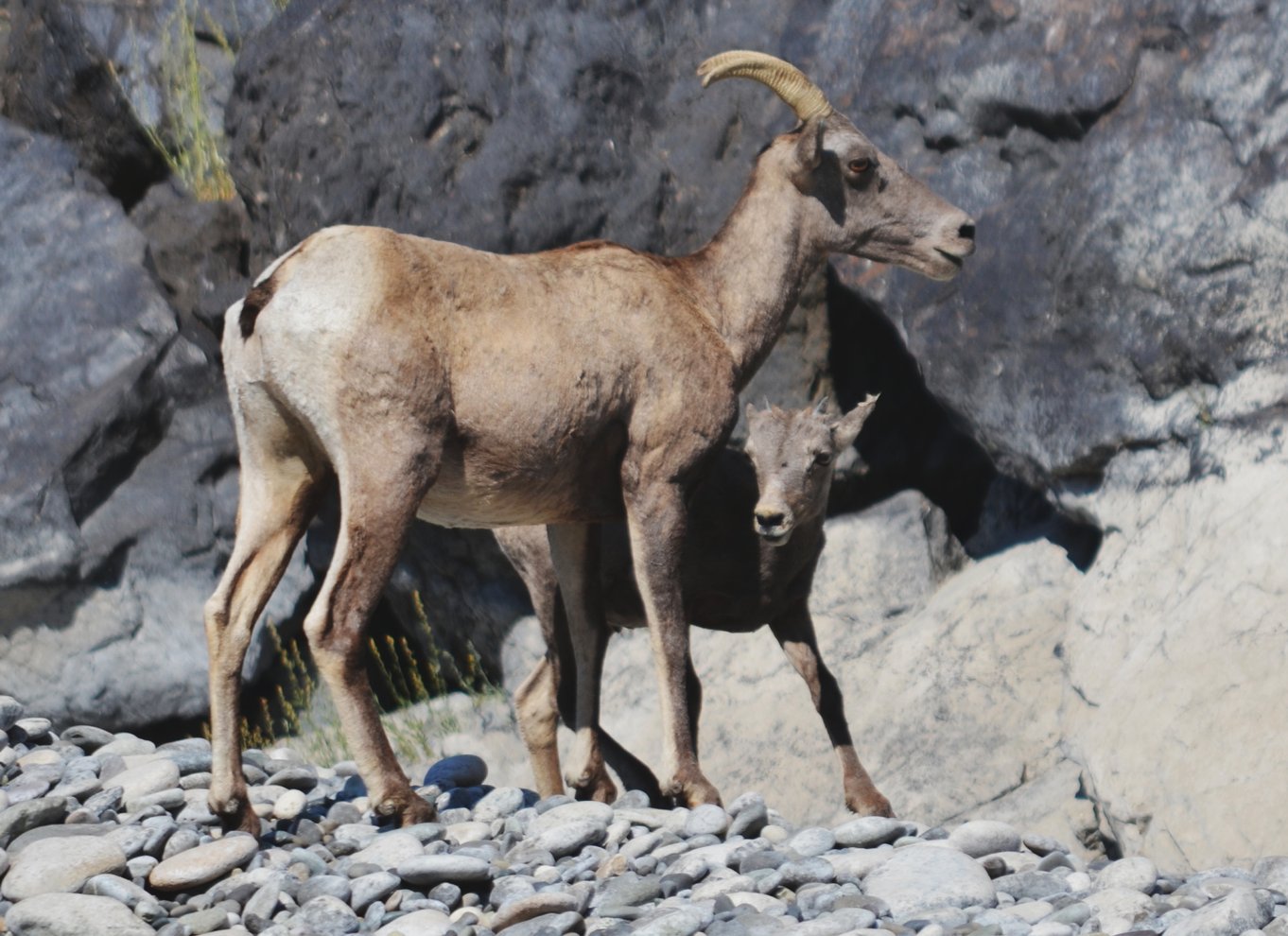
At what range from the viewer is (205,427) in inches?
443

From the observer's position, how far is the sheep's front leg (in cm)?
757

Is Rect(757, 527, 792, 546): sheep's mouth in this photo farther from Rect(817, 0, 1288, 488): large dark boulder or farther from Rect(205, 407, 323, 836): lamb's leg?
Rect(205, 407, 323, 836): lamb's leg

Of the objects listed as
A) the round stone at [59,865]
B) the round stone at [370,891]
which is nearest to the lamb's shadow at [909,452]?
the round stone at [370,891]

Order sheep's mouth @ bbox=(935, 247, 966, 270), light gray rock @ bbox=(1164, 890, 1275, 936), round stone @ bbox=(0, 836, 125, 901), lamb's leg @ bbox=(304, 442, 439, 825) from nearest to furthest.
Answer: light gray rock @ bbox=(1164, 890, 1275, 936)
round stone @ bbox=(0, 836, 125, 901)
lamb's leg @ bbox=(304, 442, 439, 825)
sheep's mouth @ bbox=(935, 247, 966, 270)

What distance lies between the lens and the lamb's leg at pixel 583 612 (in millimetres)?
8070

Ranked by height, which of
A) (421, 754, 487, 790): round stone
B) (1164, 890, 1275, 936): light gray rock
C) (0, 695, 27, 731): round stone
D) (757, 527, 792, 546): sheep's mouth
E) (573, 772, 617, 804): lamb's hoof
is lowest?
(1164, 890, 1275, 936): light gray rock

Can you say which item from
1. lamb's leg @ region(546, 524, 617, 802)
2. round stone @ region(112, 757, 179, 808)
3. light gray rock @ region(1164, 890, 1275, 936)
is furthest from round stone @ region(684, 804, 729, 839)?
round stone @ region(112, 757, 179, 808)

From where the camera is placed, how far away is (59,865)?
20.4ft

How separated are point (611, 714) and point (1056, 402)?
3.29 metres

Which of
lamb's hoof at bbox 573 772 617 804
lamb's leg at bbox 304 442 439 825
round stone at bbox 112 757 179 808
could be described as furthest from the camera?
lamb's hoof at bbox 573 772 617 804

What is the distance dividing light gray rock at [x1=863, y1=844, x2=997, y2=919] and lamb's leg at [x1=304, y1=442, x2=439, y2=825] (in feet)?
6.25

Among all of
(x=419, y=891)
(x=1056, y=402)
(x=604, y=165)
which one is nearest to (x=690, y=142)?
(x=604, y=165)

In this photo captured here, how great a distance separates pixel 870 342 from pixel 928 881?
5449mm

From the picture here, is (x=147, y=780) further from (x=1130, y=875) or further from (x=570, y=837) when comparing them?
(x=1130, y=875)
